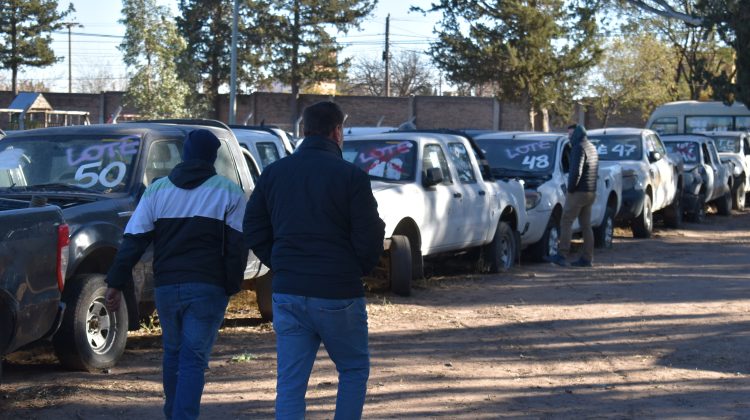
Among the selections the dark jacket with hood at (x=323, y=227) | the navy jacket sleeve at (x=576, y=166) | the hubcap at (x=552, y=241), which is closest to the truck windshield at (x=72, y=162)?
the dark jacket with hood at (x=323, y=227)

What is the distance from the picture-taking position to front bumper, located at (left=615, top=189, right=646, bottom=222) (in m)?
17.4

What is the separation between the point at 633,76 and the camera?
52.2 metres

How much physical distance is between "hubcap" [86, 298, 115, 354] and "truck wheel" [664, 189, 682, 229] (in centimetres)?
1464

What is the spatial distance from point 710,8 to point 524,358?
19.8 m

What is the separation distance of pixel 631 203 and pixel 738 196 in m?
9.47

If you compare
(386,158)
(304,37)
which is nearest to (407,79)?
(304,37)

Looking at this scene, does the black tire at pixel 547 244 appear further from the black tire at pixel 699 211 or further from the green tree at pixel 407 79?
the green tree at pixel 407 79

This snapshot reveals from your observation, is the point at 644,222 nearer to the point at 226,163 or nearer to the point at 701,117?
the point at 226,163

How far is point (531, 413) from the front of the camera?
672 cm

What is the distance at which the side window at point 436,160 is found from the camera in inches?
469

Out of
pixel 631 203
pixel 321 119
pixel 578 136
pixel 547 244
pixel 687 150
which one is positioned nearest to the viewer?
pixel 321 119

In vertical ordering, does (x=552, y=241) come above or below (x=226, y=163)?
below

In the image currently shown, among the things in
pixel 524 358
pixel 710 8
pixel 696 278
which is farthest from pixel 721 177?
pixel 524 358

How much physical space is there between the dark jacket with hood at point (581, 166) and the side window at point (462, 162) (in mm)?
1610
